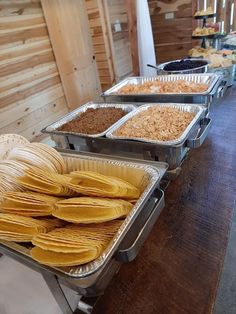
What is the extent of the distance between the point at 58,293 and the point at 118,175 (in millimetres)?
339

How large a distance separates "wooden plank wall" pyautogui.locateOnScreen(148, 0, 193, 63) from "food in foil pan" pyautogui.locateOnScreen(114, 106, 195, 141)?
3.02 meters

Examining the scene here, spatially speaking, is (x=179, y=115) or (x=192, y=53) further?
(x=192, y=53)

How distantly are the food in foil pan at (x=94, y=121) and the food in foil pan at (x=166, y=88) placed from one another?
0.26m

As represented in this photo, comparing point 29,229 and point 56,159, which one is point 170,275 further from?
point 56,159

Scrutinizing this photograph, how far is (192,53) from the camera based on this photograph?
215 cm

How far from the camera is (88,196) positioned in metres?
0.53

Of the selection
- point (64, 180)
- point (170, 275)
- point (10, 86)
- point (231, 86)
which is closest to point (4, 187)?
point (64, 180)

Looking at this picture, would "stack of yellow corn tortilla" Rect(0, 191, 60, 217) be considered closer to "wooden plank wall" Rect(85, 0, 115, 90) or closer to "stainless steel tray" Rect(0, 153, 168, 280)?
"stainless steel tray" Rect(0, 153, 168, 280)

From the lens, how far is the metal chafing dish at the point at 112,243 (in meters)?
0.44

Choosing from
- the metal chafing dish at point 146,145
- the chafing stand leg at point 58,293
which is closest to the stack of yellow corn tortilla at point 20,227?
the chafing stand leg at point 58,293

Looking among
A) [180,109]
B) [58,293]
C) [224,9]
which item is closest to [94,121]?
[180,109]

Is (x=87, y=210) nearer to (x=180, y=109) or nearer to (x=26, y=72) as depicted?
(x=180, y=109)

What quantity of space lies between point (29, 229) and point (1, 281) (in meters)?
0.38

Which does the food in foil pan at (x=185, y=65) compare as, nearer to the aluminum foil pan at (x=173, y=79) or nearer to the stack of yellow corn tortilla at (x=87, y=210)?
the aluminum foil pan at (x=173, y=79)
